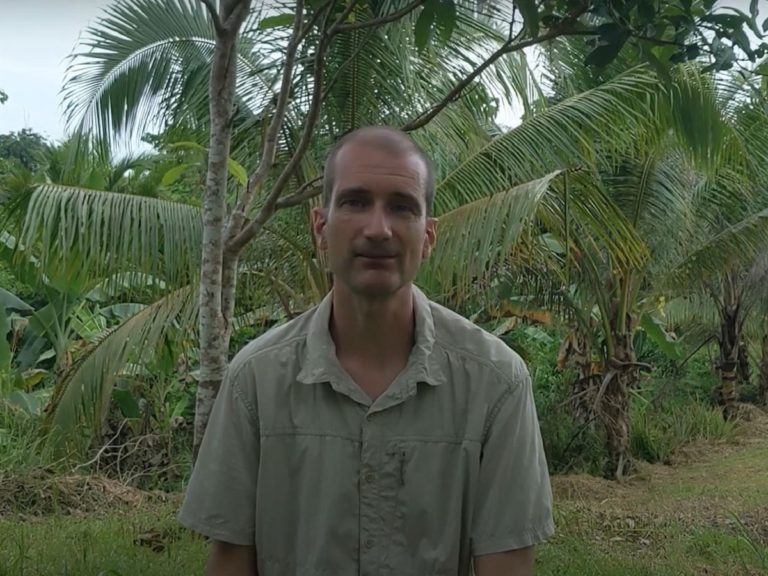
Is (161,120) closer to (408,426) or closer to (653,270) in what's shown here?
(408,426)

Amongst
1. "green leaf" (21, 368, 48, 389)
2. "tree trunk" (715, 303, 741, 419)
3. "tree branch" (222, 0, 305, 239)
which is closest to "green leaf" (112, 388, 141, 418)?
"green leaf" (21, 368, 48, 389)

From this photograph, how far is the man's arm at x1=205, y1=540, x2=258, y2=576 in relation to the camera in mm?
1880

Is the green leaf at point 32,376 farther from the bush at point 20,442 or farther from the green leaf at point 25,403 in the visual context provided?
the bush at point 20,442

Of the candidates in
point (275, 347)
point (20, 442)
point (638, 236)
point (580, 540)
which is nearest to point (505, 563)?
point (275, 347)

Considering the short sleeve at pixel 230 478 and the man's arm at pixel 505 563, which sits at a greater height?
the short sleeve at pixel 230 478

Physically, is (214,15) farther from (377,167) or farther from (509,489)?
(509,489)

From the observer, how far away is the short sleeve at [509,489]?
5.91 ft

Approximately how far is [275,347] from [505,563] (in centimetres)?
66

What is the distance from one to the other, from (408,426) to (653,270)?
823cm

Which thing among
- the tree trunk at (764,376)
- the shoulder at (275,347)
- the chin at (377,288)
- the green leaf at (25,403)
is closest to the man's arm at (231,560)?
the shoulder at (275,347)

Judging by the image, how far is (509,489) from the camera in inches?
71.6

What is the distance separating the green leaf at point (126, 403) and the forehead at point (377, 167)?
6.85m

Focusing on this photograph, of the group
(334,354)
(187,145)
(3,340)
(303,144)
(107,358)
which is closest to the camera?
(334,354)

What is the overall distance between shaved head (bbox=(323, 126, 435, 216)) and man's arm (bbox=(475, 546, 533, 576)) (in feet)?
2.39
